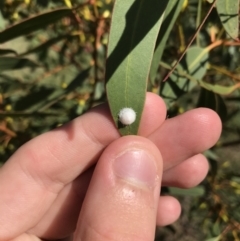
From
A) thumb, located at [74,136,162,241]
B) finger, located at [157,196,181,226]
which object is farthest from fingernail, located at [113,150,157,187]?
finger, located at [157,196,181,226]

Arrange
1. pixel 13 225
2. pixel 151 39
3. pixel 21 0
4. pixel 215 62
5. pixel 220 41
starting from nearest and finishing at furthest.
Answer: pixel 151 39
pixel 13 225
pixel 220 41
pixel 21 0
pixel 215 62

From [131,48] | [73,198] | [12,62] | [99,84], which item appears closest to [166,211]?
[73,198]

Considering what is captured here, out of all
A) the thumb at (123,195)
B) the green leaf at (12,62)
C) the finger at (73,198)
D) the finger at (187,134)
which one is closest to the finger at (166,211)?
the finger at (73,198)

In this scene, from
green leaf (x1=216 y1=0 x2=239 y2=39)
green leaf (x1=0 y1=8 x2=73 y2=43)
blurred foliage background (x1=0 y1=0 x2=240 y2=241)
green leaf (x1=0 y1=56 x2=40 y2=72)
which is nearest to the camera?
green leaf (x1=216 y1=0 x2=239 y2=39)

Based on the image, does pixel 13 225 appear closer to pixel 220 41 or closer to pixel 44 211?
pixel 44 211

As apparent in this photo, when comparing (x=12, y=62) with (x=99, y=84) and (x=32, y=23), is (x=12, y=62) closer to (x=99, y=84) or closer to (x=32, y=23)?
(x=32, y=23)

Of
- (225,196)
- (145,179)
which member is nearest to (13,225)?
(145,179)

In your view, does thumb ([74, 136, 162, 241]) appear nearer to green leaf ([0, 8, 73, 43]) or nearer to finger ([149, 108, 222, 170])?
finger ([149, 108, 222, 170])
